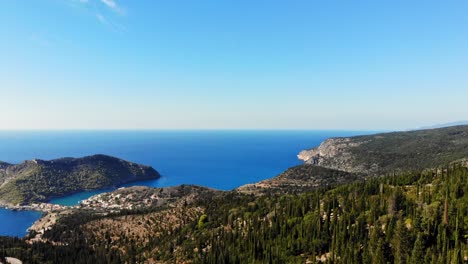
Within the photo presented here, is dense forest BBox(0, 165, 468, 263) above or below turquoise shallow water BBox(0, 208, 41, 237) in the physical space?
above

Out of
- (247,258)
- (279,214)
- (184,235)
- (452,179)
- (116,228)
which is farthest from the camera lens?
(116,228)

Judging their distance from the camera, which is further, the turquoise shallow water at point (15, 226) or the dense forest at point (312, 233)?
the turquoise shallow water at point (15, 226)

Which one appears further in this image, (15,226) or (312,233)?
(15,226)

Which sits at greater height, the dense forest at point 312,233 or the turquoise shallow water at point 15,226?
the dense forest at point 312,233

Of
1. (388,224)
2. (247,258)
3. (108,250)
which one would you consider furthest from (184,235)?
(388,224)

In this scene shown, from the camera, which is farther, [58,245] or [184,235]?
[58,245]

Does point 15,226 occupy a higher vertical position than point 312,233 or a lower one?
lower

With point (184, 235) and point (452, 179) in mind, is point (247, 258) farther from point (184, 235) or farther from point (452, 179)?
point (452, 179)

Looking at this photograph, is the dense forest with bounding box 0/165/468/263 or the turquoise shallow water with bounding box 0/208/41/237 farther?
the turquoise shallow water with bounding box 0/208/41/237
